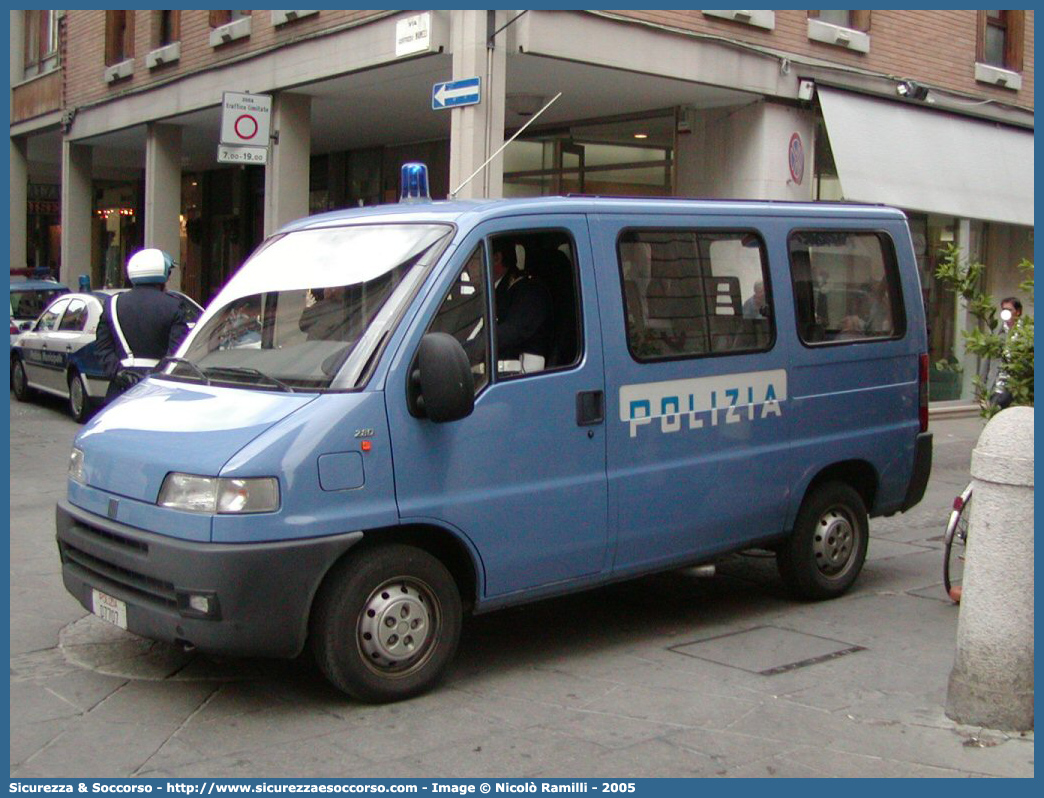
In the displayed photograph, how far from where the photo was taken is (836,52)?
16.6m

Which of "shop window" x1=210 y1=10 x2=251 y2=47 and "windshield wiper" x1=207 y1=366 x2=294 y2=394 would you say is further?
"shop window" x1=210 y1=10 x2=251 y2=47

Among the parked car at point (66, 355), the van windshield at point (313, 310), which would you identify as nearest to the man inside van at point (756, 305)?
the van windshield at point (313, 310)

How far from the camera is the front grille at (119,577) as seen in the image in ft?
16.8

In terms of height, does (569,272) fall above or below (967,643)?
above

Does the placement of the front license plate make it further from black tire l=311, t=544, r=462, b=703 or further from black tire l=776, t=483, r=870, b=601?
black tire l=776, t=483, r=870, b=601

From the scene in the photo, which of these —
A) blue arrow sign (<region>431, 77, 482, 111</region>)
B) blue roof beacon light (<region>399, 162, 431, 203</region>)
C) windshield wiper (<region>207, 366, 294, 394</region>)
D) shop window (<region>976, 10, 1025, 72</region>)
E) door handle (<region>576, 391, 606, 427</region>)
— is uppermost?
shop window (<region>976, 10, 1025, 72</region>)

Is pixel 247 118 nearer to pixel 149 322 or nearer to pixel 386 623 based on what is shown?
pixel 149 322

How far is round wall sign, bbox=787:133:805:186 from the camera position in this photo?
16188 millimetres

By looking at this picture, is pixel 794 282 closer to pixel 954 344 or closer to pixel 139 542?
pixel 139 542

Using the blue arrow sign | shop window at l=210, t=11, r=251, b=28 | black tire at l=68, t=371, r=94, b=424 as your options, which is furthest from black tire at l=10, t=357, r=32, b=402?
the blue arrow sign

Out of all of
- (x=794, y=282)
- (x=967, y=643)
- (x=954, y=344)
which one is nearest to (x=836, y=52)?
(x=954, y=344)

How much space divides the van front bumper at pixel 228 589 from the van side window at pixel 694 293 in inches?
76.9

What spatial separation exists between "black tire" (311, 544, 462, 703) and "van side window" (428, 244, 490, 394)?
85 centimetres

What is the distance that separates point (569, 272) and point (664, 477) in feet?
3.71
